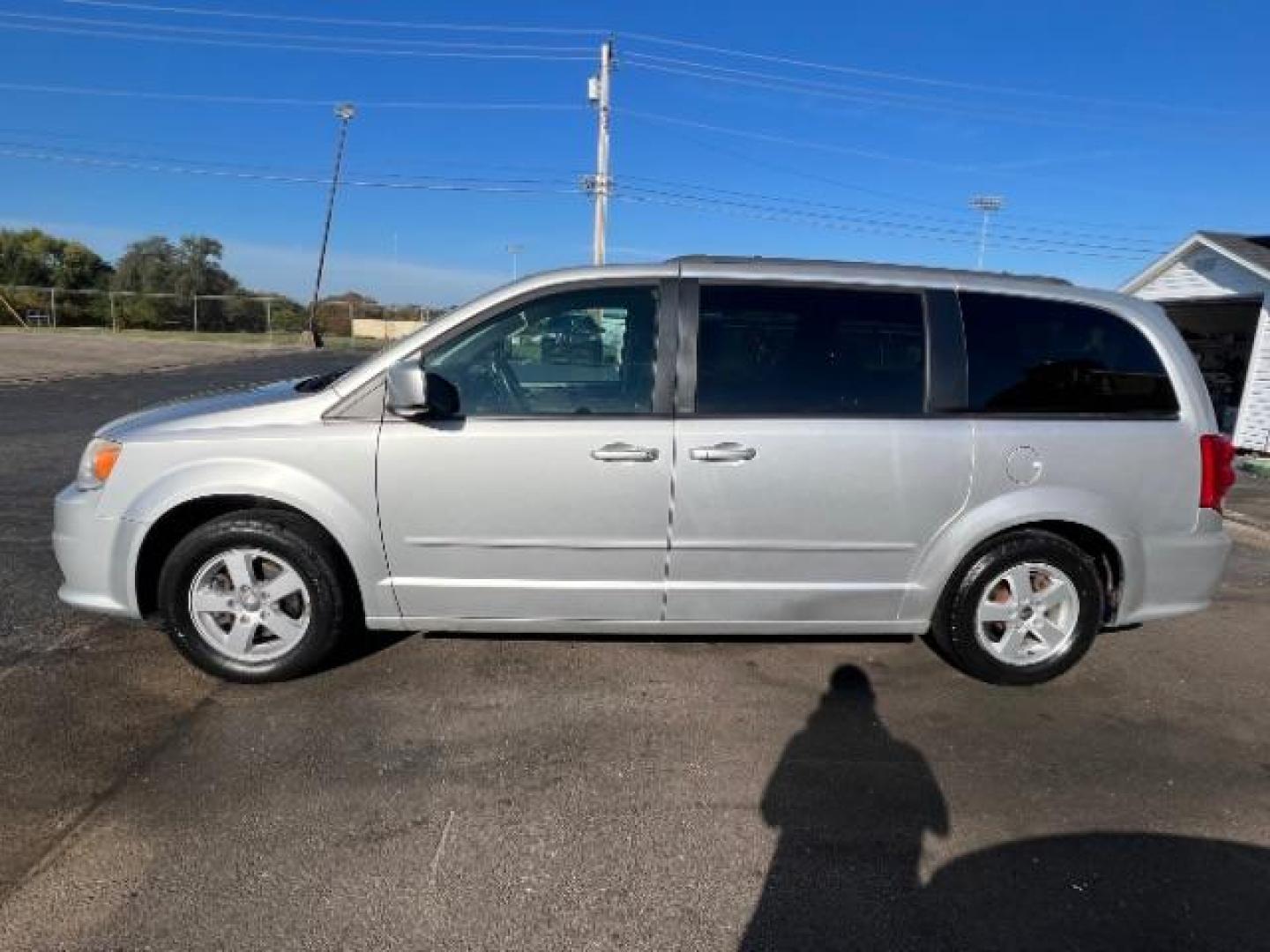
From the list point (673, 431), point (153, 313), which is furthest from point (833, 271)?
point (153, 313)

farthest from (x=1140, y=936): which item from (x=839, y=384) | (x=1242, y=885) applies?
(x=839, y=384)

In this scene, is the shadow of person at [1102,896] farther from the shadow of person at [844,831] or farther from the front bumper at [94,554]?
the front bumper at [94,554]

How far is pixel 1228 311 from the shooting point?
15.9 metres

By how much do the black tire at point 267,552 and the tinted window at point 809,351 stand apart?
5.90 ft

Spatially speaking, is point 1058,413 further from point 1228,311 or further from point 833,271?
point 1228,311

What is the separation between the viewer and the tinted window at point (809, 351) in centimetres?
352

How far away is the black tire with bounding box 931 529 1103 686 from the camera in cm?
370

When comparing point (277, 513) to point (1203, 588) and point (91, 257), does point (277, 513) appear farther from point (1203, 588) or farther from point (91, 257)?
point (91, 257)

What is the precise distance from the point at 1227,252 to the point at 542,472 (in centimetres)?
1542

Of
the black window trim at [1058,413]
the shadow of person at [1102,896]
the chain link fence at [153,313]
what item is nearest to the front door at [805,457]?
the black window trim at [1058,413]

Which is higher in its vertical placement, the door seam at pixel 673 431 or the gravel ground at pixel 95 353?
the gravel ground at pixel 95 353

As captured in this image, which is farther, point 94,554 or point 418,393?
point 94,554

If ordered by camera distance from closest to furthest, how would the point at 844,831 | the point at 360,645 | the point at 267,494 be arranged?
the point at 844,831 < the point at 267,494 < the point at 360,645

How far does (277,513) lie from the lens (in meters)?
3.50
